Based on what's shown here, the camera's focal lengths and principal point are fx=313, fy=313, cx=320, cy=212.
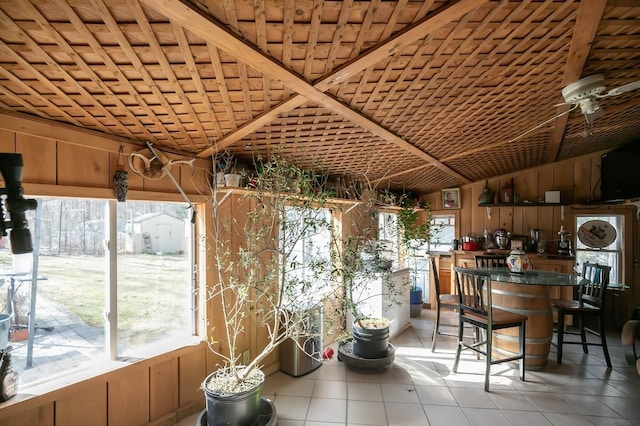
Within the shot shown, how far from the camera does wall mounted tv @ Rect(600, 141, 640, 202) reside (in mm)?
3846

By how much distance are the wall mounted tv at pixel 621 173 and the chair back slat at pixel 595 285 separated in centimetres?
112

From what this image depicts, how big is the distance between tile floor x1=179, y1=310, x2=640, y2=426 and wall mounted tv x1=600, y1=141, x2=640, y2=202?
1978 millimetres

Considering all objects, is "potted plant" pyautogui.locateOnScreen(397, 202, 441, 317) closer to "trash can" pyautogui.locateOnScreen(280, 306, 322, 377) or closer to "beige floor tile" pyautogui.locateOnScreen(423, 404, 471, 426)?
"trash can" pyautogui.locateOnScreen(280, 306, 322, 377)

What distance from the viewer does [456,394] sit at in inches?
107

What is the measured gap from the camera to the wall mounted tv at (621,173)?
12.6 ft

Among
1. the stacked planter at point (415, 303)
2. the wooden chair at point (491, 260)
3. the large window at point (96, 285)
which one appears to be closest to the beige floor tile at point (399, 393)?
the large window at point (96, 285)

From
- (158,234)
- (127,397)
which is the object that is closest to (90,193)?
(158,234)

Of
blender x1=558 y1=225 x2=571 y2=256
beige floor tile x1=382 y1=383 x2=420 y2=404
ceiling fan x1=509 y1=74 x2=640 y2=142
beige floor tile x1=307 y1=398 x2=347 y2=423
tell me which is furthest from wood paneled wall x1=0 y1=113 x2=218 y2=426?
blender x1=558 y1=225 x2=571 y2=256

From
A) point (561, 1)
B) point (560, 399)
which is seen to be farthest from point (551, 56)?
point (560, 399)

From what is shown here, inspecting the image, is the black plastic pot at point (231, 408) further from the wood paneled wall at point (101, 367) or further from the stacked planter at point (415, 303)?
the stacked planter at point (415, 303)

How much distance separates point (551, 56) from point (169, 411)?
3436 millimetres

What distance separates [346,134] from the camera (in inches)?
104

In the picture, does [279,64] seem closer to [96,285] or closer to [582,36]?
[582,36]

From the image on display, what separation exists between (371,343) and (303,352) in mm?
692
